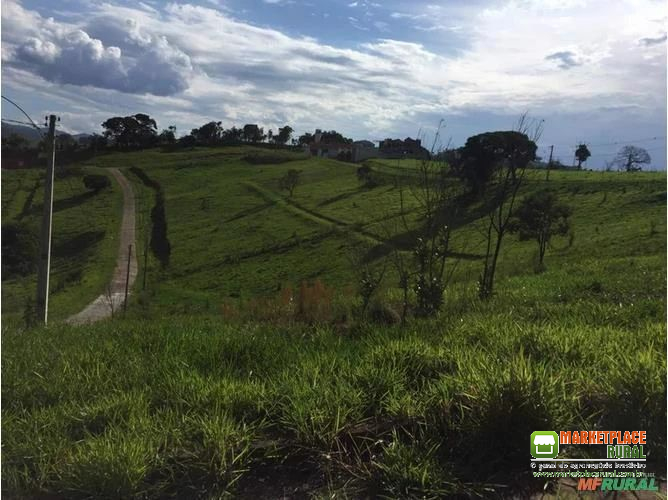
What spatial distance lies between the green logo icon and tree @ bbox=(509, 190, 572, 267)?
2632cm

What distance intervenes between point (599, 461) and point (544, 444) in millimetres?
292

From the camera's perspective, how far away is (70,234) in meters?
56.9

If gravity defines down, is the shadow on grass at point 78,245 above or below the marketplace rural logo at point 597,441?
below

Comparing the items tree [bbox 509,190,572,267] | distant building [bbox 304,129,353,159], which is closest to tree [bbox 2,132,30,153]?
tree [bbox 509,190,572,267]

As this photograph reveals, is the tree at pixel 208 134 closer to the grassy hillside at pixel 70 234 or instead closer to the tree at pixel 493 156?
the grassy hillside at pixel 70 234

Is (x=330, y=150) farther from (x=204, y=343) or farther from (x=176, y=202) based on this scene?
(x=204, y=343)

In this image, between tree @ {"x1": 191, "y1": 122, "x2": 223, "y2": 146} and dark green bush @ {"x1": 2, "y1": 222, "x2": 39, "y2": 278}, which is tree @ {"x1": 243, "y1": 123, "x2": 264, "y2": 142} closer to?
tree @ {"x1": 191, "y1": 122, "x2": 223, "y2": 146}

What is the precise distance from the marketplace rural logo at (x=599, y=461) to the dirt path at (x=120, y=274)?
12.6 m

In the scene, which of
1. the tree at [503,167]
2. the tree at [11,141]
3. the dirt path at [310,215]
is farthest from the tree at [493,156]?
the dirt path at [310,215]

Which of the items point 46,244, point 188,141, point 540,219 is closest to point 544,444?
point 46,244

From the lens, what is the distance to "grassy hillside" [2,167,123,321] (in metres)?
37.1

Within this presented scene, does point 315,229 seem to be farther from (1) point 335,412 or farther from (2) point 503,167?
(1) point 335,412

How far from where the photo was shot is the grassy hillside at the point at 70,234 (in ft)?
122

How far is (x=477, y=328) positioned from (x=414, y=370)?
1345mm
